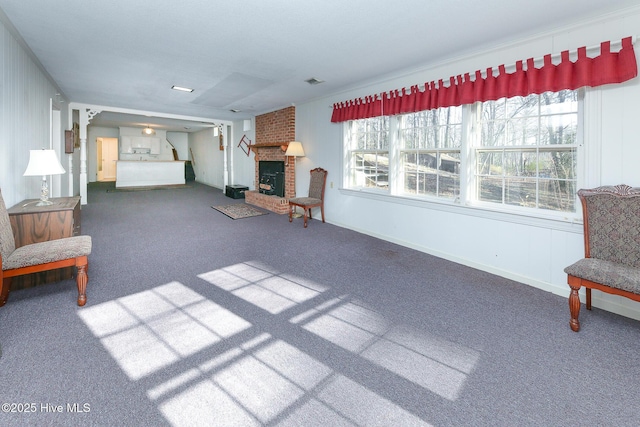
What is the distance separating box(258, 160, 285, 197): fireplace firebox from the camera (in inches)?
286

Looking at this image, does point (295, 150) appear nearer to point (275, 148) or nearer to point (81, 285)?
point (275, 148)

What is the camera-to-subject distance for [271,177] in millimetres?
7598

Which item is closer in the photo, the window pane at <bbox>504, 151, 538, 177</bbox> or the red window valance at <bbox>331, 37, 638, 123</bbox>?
the red window valance at <bbox>331, 37, 638, 123</bbox>

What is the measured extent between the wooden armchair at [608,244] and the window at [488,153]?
49 cm

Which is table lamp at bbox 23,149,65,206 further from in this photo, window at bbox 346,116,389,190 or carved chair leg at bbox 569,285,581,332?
carved chair leg at bbox 569,285,581,332

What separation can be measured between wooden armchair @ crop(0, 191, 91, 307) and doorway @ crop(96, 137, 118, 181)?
13.4 metres

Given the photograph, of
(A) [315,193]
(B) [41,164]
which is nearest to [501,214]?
(A) [315,193]

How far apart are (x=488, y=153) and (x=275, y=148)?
5.04m

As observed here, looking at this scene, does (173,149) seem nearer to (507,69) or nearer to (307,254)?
(307,254)

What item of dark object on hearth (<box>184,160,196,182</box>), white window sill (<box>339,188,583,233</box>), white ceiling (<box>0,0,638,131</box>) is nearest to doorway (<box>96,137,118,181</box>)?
dark object on hearth (<box>184,160,196,182</box>)

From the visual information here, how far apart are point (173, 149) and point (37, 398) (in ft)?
46.2

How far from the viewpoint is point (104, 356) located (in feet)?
6.11

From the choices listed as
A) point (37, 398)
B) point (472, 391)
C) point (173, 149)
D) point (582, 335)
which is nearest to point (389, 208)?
point (582, 335)

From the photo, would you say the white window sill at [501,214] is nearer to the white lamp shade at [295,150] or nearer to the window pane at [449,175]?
the window pane at [449,175]
